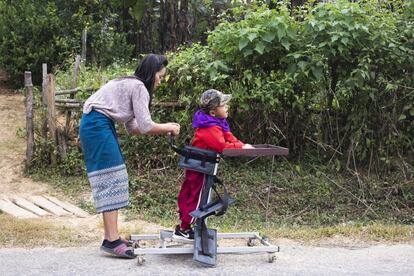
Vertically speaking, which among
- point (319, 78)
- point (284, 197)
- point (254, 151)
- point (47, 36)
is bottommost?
point (284, 197)

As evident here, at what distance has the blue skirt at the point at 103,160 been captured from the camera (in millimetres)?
4699

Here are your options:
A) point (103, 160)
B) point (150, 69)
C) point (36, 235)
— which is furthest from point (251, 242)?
point (36, 235)

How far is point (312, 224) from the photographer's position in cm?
749

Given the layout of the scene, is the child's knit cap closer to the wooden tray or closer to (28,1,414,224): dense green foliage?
the wooden tray

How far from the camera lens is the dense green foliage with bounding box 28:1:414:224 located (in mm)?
7742

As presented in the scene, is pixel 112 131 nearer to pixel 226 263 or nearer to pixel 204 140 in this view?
pixel 204 140

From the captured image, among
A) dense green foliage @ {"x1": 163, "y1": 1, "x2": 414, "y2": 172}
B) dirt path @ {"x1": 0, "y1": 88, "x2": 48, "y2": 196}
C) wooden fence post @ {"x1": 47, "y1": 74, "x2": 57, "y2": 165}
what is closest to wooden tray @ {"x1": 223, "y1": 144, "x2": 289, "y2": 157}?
dense green foliage @ {"x1": 163, "y1": 1, "x2": 414, "y2": 172}

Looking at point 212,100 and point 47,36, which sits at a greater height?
point 47,36

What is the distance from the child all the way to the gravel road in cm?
30

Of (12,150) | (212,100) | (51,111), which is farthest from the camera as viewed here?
(12,150)

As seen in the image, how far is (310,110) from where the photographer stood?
27.7ft

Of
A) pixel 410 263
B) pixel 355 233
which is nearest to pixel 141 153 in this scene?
pixel 355 233

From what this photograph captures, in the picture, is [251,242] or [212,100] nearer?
[212,100]

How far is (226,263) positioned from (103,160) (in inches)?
49.8
